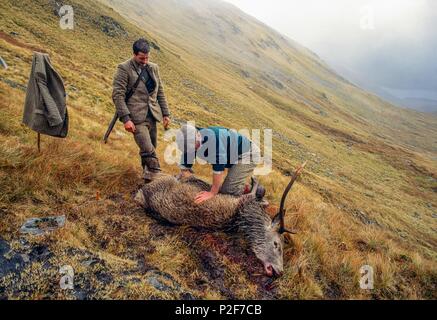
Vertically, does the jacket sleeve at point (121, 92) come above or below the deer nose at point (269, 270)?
above

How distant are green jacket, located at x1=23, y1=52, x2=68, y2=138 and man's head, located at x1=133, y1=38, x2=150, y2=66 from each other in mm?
1493

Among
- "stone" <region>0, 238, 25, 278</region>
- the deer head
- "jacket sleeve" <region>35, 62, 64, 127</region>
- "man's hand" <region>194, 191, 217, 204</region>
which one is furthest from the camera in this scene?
"jacket sleeve" <region>35, 62, 64, 127</region>

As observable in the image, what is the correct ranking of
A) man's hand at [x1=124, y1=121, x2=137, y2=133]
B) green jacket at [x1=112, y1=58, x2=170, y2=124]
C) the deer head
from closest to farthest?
the deer head, man's hand at [x1=124, y1=121, x2=137, y2=133], green jacket at [x1=112, y1=58, x2=170, y2=124]

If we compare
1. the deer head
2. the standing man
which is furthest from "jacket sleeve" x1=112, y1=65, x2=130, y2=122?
the deer head

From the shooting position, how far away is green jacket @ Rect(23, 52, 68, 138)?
17.9ft

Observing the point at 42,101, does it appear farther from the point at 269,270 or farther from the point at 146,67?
the point at 269,270

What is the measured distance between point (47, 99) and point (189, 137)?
104 inches

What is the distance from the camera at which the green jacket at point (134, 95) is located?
593cm

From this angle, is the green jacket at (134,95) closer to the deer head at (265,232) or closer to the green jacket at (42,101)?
the green jacket at (42,101)

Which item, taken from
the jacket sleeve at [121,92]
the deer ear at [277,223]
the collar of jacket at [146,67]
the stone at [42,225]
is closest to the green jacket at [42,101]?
the jacket sleeve at [121,92]

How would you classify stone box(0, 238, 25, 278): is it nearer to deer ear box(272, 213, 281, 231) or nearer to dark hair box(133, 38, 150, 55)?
deer ear box(272, 213, 281, 231)

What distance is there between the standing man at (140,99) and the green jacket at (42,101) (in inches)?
41.6

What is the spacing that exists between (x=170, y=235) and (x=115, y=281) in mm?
1367

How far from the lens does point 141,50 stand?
5.82 meters
